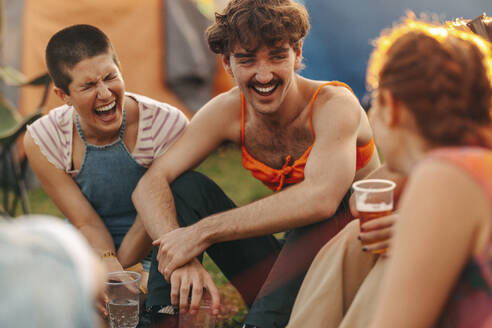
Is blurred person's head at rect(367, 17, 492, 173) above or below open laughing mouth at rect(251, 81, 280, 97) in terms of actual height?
above

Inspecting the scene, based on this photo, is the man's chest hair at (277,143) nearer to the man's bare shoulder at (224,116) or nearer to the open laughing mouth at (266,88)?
the man's bare shoulder at (224,116)

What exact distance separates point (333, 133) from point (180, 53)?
3.94 meters

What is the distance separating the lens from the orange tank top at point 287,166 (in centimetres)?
268

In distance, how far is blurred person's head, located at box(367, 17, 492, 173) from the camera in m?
1.47

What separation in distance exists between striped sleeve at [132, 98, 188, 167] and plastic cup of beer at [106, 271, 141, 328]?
0.69m

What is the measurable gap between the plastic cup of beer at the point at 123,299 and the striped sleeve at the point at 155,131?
69 centimetres

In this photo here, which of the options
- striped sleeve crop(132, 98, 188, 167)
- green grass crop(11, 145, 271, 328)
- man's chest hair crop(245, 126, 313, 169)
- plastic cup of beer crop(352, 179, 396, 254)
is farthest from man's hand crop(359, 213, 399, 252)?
green grass crop(11, 145, 271, 328)

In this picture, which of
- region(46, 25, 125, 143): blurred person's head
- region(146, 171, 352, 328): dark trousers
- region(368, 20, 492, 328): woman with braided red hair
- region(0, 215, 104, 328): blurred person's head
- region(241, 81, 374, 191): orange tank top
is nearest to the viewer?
region(0, 215, 104, 328): blurred person's head

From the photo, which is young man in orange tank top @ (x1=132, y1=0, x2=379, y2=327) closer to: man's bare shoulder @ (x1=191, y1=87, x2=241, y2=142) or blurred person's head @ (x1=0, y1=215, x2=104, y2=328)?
man's bare shoulder @ (x1=191, y1=87, x2=241, y2=142)

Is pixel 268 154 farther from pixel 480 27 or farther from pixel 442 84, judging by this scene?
pixel 442 84

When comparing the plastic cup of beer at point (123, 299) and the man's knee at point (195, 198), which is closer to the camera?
the plastic cup of beer at point (123, 299)

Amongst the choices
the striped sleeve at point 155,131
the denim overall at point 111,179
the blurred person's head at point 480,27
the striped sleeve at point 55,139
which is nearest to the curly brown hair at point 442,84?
the blurred person's head at point 480,27

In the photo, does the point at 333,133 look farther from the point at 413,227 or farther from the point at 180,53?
the point at 180,53

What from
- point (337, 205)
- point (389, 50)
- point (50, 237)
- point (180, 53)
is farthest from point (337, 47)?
point (50, 237)
